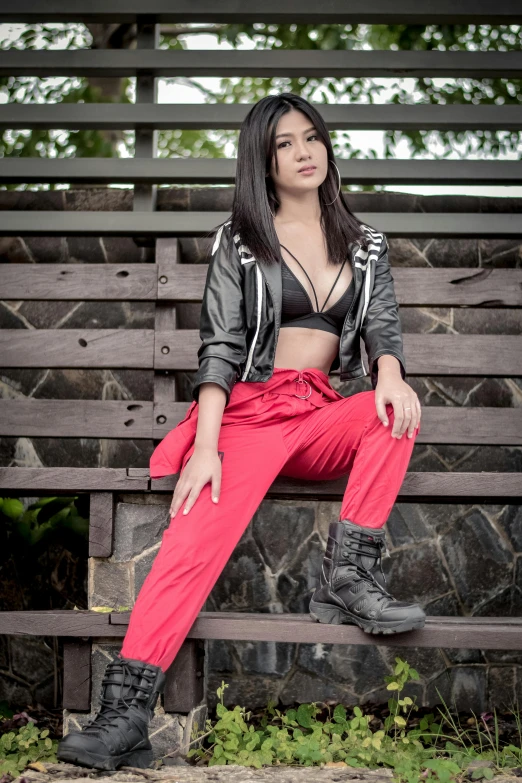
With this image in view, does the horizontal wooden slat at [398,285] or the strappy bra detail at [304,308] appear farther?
the horizontal wooden slat at [398,285]

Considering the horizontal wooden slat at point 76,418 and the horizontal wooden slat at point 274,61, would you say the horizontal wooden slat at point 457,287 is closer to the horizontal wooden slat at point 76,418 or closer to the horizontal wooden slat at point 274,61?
the horizontal wooden slat at point 76,418

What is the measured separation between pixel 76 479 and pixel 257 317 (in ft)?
3.16

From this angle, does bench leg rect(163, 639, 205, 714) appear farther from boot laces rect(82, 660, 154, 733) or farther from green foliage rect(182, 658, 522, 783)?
boot laces rect(82, 660, 154, 733)

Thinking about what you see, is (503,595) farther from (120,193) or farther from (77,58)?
(77,58)

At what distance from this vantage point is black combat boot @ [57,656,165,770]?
7.47 feet

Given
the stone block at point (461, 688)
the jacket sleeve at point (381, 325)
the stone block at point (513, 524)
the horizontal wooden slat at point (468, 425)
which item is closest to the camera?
the jacket sleeve at point (381, 325)

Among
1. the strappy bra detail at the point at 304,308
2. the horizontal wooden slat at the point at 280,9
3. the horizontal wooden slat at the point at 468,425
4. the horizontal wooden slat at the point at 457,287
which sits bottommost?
the horizontal wooden slat at the point at 468,425

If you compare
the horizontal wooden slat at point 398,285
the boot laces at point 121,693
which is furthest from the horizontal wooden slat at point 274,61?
the boot laces at point 121,693

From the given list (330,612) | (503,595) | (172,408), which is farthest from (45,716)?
(503,595)

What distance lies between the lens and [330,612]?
9.12 ft

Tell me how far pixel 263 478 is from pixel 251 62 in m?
2.54

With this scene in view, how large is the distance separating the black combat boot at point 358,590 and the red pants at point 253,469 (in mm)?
67

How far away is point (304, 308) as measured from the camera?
3.15 metres

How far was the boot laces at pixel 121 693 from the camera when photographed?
242 centimetres
